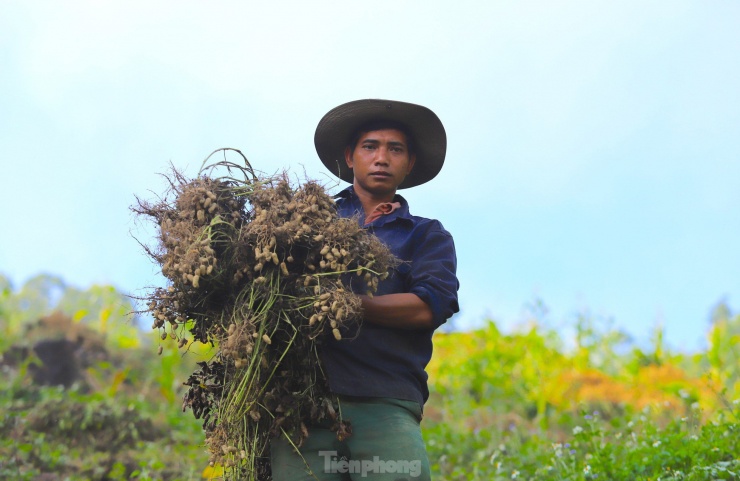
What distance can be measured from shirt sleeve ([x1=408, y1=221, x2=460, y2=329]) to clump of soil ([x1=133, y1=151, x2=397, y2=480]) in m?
0.22

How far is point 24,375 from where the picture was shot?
27.0 feet

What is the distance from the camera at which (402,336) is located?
3.23 m

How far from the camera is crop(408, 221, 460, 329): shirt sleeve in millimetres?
3139

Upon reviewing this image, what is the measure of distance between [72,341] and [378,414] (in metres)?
7.17

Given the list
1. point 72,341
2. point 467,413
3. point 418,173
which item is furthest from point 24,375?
point 418,173

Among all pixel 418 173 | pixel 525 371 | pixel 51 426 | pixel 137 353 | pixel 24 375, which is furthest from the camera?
pixel 137 353

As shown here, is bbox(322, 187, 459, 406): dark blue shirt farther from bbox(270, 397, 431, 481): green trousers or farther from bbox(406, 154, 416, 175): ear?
bbox(406, 154, 416, 175): ear

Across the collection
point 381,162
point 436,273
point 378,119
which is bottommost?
point 436,273

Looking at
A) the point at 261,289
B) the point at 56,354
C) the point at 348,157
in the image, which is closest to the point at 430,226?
the point at 348,157

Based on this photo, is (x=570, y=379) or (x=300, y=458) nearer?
(x=300, y=458)

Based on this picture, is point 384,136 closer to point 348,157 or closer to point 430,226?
point 348,157

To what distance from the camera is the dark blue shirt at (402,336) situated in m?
3.13

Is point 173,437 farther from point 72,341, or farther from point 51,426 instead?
point 72,341

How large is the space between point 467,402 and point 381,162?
5.75m
